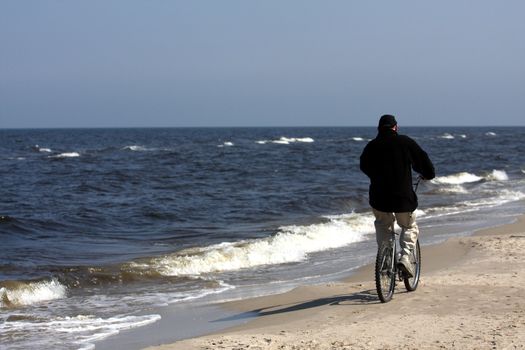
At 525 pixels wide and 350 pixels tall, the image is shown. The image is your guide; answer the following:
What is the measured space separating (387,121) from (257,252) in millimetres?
5656

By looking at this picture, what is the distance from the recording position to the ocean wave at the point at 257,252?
11938mm

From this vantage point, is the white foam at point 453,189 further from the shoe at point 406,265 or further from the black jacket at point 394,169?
the black jacket at point 394,169

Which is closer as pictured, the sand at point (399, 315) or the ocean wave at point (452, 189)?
the sand at point (399, 315)

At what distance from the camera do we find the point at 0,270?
38.3 ft

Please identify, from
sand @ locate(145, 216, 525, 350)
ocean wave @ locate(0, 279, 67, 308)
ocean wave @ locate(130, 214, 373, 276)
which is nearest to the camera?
sand @ locate(145, 216, 525, 350)

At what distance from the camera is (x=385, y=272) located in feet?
25.3

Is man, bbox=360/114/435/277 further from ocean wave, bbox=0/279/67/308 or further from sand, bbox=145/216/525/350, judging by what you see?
ocean wave, bbox=0/279/67/308

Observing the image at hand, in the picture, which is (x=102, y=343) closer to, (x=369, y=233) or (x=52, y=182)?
(x=369, y=233)

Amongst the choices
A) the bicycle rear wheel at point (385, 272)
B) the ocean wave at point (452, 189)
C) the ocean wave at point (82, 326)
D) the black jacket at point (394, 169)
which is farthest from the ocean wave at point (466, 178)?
the ocean wave at point (82, 326)

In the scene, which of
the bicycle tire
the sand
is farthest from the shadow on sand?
the bicycle tire

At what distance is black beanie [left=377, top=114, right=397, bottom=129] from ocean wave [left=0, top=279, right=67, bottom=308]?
192 inches

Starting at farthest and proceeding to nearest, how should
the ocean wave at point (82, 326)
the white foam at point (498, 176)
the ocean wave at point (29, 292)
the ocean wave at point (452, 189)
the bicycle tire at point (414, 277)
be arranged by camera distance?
the white foam at point (498, 176) → the ocean wave at point (452, 189) → the ocean wave at point (29, 292) → the bicycle tire at point (414, 277) → the ocean wave at point (82, 326)

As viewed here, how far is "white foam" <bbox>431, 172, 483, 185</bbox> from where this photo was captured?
99.1ft

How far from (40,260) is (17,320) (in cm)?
441
